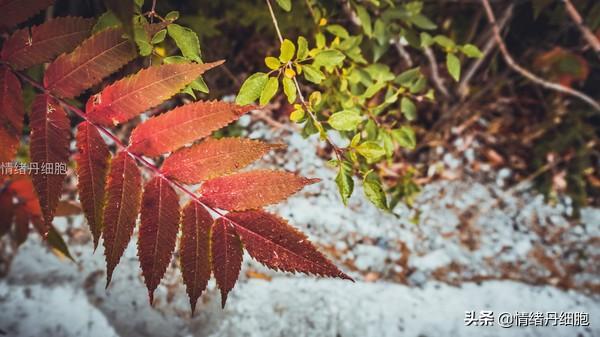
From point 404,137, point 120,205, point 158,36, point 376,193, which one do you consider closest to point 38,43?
point 158,36

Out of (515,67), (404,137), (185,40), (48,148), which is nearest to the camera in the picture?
(48,148)

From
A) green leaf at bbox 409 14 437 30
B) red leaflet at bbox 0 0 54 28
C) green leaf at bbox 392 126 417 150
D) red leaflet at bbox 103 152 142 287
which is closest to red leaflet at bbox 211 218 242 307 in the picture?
red leaflet at bbox 103 152 142 287

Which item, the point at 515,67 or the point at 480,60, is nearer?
the point at 515,67

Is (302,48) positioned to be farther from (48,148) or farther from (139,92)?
(48,148)

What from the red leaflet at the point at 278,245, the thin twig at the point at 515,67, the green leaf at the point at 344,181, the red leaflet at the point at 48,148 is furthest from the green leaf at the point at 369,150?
the thin twig at the point at 515,67

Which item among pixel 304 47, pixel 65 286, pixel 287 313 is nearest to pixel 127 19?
pixel 304 47

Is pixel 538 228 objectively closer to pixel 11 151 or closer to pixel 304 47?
pixel 304 47

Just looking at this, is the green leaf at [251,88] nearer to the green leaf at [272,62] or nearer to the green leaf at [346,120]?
the green leaf at [272,62]
